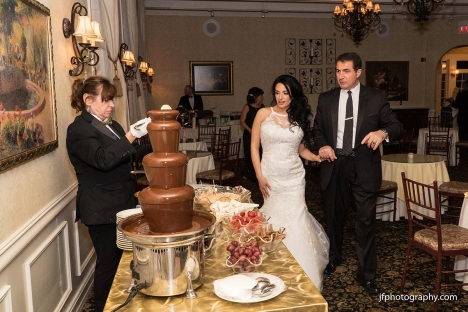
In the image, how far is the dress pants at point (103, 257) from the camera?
8.93 ft

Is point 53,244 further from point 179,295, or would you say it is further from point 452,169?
point 452,169

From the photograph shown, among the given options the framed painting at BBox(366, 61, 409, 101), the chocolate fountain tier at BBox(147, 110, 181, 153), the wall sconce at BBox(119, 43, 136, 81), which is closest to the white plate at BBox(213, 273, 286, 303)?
the chocolate fountain tier at BBox(147, 110, 181, 153)

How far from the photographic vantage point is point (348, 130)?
3.59 meters

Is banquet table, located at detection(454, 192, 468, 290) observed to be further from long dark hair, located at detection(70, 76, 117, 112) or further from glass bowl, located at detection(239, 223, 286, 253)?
long dark hair, located at detection(70, 76, 117, 112)

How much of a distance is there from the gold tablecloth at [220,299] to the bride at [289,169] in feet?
5.54

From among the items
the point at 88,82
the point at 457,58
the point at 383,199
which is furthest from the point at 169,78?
the point at 457,58

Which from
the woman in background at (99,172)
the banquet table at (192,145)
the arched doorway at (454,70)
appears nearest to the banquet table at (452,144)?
the banquet table at (192,145)

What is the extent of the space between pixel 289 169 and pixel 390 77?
10.3m

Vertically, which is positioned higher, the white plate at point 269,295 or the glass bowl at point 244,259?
the glass bowl at point 244,259

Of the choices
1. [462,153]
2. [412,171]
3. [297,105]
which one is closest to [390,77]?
[462,153]

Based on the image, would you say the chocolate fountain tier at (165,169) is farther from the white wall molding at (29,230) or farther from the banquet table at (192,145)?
the banquet table at (192,145)

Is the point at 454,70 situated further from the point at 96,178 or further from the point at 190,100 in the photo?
the point at 96,178

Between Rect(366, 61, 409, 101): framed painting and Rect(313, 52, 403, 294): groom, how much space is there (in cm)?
970

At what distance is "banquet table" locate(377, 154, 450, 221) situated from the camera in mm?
5488
